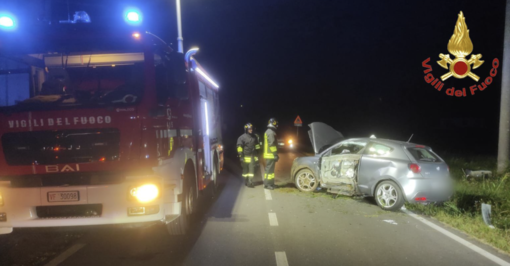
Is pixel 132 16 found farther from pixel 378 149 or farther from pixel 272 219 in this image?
pixel 378 149

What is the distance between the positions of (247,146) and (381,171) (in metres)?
3.98

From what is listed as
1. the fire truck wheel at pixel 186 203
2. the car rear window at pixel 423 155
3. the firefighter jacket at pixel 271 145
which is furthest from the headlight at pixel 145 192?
the firefighter jacket at pixel 271 145

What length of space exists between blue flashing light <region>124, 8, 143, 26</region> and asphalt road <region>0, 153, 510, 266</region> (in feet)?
8.80

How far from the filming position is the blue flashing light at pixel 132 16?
16.7 feet

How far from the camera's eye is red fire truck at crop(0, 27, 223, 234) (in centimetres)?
472

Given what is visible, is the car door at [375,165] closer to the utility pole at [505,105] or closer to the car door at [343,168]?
the car door at [343,168]

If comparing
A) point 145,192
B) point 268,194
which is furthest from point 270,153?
point 145,192

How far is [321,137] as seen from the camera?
9.76 m

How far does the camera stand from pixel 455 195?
8.62 metres

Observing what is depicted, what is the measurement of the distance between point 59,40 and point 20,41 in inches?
19.8

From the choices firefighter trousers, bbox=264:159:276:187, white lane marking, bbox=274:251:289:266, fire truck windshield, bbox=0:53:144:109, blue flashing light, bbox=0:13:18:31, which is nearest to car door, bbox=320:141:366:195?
firefighter trousers, bbox=264:159:276:187

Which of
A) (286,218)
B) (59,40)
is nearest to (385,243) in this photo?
(286,218)

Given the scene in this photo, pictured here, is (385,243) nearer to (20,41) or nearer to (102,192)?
(102,192)

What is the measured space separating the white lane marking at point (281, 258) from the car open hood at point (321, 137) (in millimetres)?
4661
